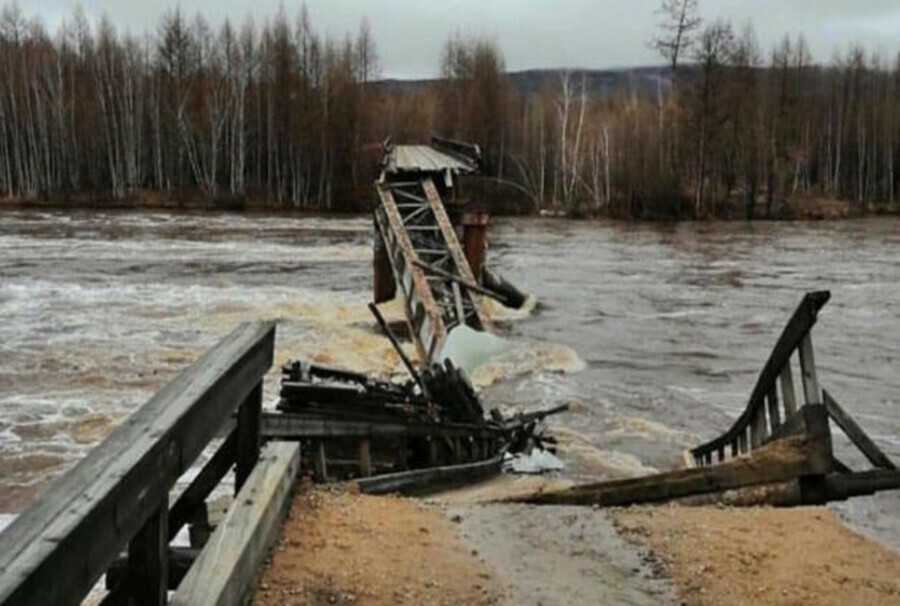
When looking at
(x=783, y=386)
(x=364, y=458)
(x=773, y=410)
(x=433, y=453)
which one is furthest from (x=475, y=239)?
(x=364, y=458)

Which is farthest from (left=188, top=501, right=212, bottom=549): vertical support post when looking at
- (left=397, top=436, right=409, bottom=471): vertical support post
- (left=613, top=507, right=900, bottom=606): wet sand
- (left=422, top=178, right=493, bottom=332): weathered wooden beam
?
(left=422, top=178, right=493, bottom=332): weathered wooden beam

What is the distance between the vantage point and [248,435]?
443cm

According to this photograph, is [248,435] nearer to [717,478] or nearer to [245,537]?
[245,537]

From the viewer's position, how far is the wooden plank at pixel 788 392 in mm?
7341

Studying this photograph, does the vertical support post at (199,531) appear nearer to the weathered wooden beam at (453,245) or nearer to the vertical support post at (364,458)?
the vertical support post at (364,458)

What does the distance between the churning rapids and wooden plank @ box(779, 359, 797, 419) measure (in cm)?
232

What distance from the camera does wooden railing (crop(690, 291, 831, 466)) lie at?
706 cm

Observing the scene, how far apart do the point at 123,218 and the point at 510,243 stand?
2141cm

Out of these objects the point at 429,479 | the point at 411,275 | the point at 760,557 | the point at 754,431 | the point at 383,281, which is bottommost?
the point at 383,281

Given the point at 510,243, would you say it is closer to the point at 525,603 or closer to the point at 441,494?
the point at 441,494

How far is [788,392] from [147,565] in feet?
18.9

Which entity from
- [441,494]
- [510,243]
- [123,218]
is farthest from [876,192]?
[441,494]

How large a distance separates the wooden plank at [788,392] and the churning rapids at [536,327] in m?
2.32

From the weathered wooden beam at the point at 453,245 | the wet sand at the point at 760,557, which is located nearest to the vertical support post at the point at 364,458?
the wet sand at the point at 760,557
